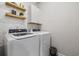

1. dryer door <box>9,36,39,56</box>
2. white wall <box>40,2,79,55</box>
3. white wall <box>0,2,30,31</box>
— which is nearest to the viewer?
dryer door <box>9,36,39,56</box>

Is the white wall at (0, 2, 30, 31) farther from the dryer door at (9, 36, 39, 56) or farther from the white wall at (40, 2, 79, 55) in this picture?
the white wall at (40, 2, 79, 55)

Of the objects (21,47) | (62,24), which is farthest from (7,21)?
(62,24)

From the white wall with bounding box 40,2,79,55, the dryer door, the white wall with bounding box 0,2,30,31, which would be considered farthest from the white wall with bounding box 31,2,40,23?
the dryer door

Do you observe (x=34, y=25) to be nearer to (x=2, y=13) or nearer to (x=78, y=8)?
(x=2, y=13)

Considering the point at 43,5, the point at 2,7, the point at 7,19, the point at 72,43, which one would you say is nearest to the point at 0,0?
the point at 2,7

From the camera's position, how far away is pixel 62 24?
2500 mm

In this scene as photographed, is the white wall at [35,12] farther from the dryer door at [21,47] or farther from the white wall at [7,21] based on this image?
the dryer door at [21,47]

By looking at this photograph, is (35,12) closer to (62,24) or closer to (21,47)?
(62,24)

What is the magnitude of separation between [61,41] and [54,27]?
53 centimetres

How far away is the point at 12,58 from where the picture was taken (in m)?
1.01

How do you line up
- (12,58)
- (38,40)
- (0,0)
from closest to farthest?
1. (12,58)
2. (0,0)
3. (38,40)

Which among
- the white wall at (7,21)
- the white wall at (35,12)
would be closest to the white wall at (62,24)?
the white wall at (35,12)

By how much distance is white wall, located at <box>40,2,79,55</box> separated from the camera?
2346 millimetres

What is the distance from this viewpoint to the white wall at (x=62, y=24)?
2.35 metres
